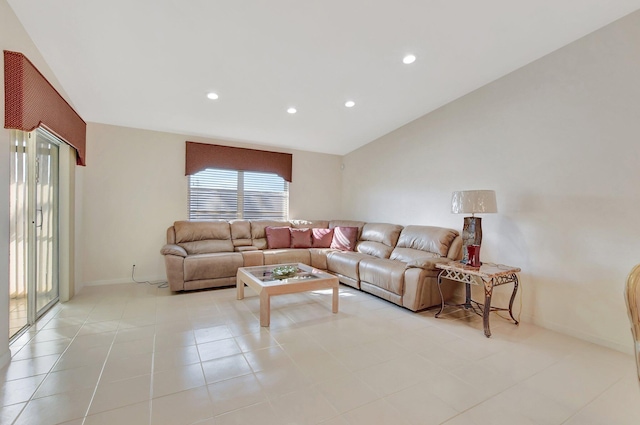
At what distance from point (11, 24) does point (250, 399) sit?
309cm

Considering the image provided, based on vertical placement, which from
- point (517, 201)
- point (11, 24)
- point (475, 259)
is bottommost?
point (475, 259)

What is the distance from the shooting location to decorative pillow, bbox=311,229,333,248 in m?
5.04

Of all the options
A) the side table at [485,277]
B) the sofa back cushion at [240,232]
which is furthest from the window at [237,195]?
the side table at [485,277]

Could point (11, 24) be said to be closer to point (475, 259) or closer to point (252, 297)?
point (252, 297)

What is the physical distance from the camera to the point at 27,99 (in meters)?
2.06

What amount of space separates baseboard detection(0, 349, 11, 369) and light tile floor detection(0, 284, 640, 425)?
35mm

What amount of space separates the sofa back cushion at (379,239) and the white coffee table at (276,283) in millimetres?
1270

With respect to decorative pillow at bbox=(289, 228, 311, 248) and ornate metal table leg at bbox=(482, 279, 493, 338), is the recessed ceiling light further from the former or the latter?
decorative pillow at bbox=(289, 228, 311, 248)

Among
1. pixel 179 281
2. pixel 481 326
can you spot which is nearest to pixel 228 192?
pixel 179 281

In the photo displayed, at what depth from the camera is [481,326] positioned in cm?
283

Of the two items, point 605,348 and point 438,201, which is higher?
point 438,201

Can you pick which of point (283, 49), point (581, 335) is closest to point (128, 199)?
point (283, 49)

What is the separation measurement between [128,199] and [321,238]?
10.2 feet

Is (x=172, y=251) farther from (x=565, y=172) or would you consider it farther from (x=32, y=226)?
(x=565, y=172)
